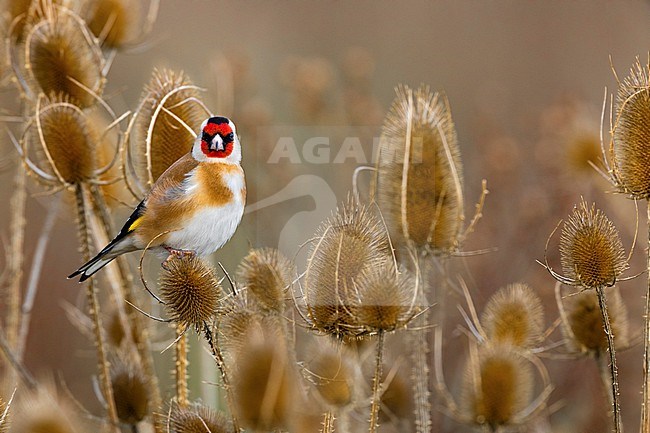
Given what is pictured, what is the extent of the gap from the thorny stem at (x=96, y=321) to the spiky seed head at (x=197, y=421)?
20.4 inches

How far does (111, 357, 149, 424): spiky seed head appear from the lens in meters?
2.71

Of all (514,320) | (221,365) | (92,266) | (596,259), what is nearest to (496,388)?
(514,320)

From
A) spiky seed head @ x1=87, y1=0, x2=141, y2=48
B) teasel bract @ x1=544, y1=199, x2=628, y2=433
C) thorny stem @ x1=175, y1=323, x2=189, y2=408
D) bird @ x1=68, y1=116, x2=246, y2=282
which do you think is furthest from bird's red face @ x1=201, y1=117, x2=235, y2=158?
spiky seed head @ x1=87, y1=0, x2=141, y2=48

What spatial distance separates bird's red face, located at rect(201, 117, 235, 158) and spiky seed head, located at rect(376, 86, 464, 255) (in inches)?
24.9

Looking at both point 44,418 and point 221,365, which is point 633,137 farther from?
point 44,418

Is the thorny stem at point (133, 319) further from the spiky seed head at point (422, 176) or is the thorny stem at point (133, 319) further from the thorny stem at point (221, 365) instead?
the spiky seed head at point (422, 176)

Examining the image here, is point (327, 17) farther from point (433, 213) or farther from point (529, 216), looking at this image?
point (433, 213)

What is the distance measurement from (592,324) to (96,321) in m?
1.45

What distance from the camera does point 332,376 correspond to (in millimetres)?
2523

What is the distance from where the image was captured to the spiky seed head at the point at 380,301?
1955mm

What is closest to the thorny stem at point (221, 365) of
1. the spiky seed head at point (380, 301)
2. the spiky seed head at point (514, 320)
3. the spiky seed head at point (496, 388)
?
the spiky seed head at point (380, 301)

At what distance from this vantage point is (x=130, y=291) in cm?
286

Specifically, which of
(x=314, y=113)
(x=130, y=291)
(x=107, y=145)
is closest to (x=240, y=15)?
(x=314, y=113)

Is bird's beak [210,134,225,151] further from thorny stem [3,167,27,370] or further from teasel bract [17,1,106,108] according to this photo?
thorny stem [3,167,27,370]
